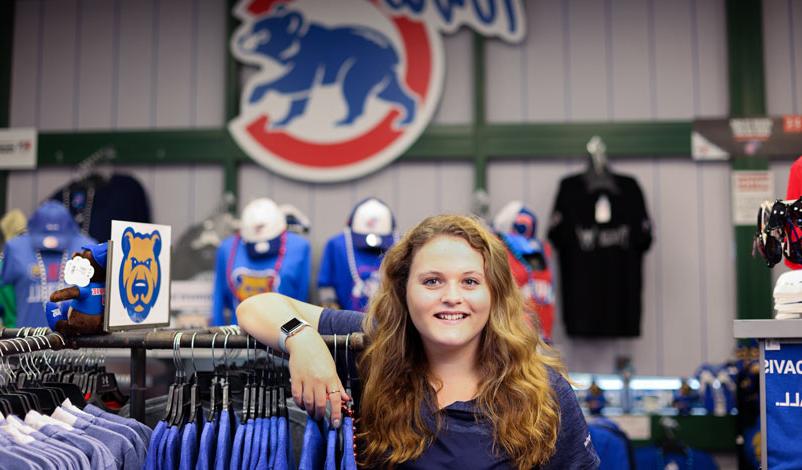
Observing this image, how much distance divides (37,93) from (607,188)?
389cm

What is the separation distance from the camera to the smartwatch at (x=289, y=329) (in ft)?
5.33

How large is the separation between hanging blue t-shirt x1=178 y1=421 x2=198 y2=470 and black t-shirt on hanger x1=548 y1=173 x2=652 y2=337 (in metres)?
3.24

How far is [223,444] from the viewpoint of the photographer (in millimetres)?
1631

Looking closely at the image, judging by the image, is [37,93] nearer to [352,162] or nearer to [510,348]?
[352,162]

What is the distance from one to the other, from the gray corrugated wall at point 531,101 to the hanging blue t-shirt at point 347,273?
62cm

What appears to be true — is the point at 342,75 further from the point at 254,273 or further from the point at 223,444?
the point at 223,444

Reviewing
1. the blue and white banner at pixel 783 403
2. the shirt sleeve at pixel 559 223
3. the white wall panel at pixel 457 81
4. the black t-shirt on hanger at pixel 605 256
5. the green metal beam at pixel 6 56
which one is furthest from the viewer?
Answer: the green metal beam at pixel 6 56

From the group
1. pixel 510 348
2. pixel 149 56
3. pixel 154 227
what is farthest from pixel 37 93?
pixel 510 348

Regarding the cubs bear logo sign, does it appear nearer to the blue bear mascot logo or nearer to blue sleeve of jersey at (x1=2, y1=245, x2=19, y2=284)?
blue sleeve of jersey at (x1=2, y1=245, x2=19, y2=284)

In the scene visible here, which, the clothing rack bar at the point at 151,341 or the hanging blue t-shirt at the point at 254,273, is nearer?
the clothing rack bar at the point at 151,341

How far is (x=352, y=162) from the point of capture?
494 cm

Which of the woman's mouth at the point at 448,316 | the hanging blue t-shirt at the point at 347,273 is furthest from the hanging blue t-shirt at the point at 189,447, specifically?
the hanging blue t-shirt at the point at 347,273

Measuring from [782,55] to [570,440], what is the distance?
4.09 meters

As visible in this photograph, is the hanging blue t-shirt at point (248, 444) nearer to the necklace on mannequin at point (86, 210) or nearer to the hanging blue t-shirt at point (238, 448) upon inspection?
the hanging blue t-shirt at point (238, 448)
